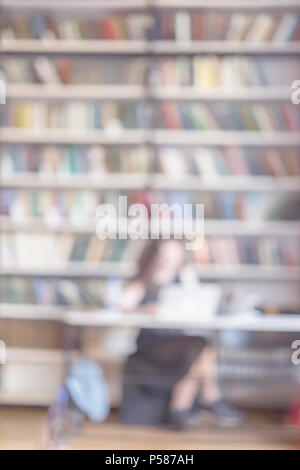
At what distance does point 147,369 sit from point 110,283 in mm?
466

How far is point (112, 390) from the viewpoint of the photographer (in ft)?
9.58

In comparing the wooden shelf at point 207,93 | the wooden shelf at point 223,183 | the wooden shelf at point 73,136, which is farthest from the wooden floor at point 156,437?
the wooden shelf at point 207,93

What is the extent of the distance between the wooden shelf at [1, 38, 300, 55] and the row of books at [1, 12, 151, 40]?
22 millimetres

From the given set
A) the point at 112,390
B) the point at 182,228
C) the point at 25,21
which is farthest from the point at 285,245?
the point at 25,21

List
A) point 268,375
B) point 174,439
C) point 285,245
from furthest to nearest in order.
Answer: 1. point 285,245
2. point 268,375
3. point 174,439

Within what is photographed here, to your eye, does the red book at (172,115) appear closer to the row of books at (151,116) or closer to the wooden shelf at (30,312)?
the row of books at (151,116)

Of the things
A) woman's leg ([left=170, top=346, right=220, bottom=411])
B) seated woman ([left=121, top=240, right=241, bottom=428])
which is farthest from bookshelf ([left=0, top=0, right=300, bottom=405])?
woman's leg ([left=170, top=346, right=220, bottom=411])

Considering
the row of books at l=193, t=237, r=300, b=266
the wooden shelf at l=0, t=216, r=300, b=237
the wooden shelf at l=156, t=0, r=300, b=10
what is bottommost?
the row of books at l=193, t=237, r=300, b=266

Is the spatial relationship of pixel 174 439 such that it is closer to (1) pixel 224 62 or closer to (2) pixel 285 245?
(2) pixel 285 245

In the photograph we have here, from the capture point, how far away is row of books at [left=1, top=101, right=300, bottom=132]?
3.06 meters

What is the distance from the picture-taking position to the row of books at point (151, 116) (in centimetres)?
306

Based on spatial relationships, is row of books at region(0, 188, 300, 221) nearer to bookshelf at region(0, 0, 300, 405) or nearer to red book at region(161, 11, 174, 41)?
bookshelf at region(0, 0, 300, 405)

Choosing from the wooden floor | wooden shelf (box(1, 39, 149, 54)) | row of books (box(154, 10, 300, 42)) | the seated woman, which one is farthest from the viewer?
wooden shelf (box(1, 39, 149, 54))

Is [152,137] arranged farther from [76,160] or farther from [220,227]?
[220,227]
